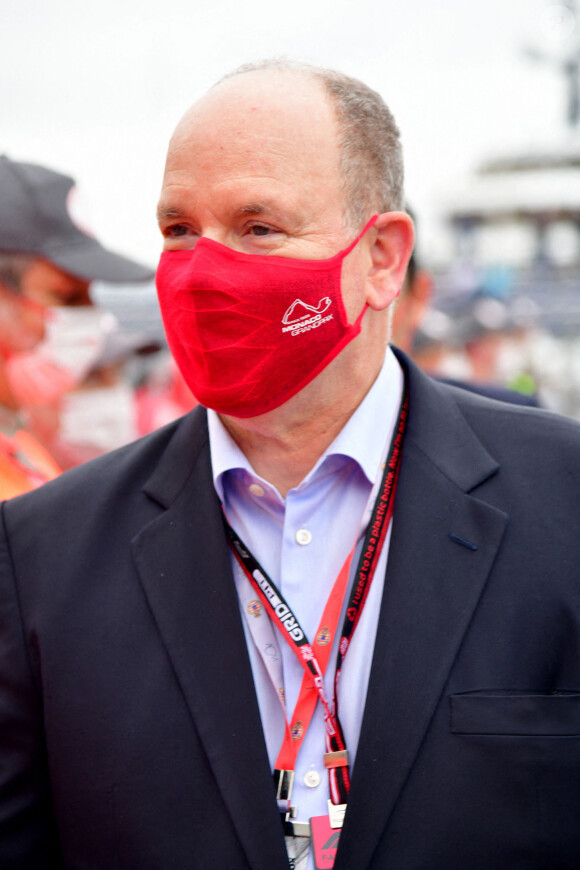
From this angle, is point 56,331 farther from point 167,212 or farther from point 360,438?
point 360,438

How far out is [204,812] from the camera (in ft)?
5.15

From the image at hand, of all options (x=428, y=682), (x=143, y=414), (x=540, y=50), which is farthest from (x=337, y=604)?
→ (x=540, y=50)

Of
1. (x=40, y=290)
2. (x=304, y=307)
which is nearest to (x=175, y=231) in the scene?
(x=304, y=307)

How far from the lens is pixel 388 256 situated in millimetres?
1909

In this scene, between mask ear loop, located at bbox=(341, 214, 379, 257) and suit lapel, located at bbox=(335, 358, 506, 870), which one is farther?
mask ear loop, located at bbox=(341, 214, 379, 257)

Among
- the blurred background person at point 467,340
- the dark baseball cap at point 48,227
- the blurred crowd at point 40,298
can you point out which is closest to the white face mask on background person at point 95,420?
the blurred crowd at point 40,298

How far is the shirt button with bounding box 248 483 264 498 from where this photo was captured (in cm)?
181

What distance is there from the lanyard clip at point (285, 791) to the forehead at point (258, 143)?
1116mm

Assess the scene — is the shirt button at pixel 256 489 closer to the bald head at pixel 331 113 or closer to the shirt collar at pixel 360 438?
the shirt collar at pixel 360 438

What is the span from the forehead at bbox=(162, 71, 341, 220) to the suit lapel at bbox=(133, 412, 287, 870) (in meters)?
0.57

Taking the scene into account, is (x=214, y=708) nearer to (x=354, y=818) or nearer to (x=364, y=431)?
(x=354, y=818)

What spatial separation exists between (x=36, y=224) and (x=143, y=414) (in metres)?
2.32

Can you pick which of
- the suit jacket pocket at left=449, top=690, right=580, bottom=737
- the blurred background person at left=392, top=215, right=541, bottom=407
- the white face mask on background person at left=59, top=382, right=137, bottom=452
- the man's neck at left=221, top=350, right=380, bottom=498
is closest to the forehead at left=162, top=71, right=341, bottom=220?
the man's neck at left=221, top=350, right=380, bottom=498

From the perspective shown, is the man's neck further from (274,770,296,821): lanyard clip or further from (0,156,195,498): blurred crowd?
(0,156,195,498): blurred crowd
